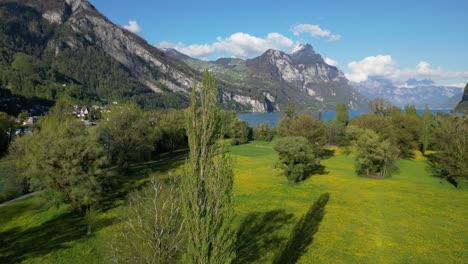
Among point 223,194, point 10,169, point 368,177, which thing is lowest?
point 368,177

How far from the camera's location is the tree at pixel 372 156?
193ft

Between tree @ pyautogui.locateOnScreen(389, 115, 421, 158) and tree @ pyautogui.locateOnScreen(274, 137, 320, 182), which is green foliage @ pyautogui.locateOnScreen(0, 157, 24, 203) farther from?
tree @ pyautogui.locateOnScreen(389, 115, 421, 158)

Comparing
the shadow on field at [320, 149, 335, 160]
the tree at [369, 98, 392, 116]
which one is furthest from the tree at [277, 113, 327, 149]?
the tree at [369, 98, 392, 116]

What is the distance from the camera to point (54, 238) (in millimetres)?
32094

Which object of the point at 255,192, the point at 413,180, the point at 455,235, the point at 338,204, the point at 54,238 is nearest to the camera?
the point at 455,235

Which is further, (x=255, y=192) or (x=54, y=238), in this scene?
(x=255, y=192)

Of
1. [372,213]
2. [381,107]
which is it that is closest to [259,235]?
[372,213]

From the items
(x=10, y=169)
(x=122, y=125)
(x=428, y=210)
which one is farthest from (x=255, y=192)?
(x=10, y=169)

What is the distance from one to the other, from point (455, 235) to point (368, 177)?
31497 millimetres

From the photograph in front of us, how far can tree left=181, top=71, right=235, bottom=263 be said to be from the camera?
39.3 ft

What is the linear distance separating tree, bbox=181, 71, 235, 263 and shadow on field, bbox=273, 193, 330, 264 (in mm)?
15509

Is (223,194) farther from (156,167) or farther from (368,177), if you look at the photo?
(156,167)

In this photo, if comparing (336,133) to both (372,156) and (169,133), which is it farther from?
(169,133)

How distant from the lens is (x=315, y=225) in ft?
110
